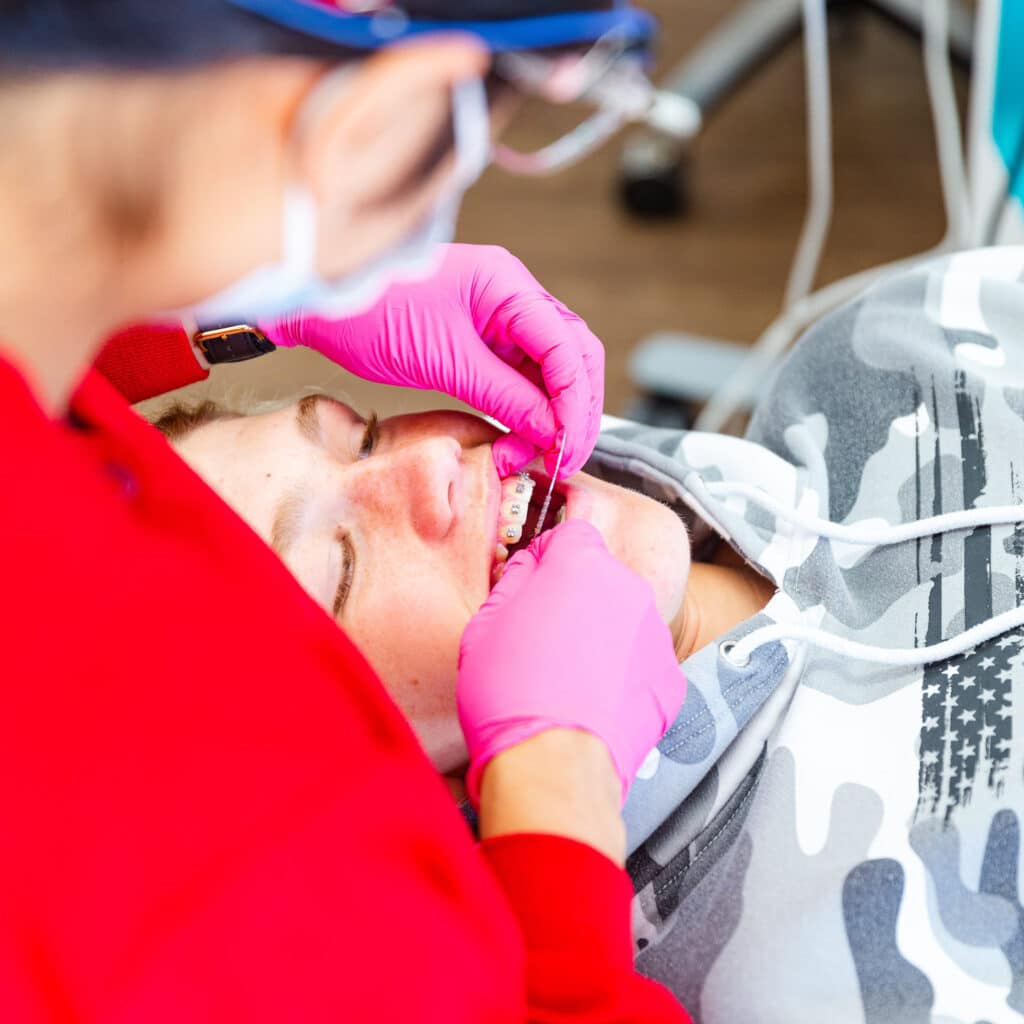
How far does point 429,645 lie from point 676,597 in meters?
0.25

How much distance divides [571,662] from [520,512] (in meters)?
0.26

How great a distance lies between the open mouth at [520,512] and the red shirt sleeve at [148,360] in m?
0.34

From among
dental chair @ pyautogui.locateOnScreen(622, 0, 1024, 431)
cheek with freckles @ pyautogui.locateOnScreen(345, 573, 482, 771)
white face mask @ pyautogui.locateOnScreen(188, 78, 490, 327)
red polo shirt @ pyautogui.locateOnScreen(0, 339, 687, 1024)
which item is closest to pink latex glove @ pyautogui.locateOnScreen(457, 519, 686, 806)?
cheek with freckles @ pyautogui.locateOnScreen(345, 573, 482, 771)

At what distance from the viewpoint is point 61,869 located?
53 centimetres

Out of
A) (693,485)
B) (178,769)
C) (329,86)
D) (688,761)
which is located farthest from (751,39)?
(178,769)

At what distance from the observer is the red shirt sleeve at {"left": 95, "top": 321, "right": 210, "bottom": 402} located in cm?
108

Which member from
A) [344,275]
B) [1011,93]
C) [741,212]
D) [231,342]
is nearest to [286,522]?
[231,342]

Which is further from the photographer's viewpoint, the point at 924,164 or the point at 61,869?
the point at 924,164

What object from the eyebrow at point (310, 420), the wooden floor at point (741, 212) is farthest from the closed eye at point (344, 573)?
the wooden floor at point (741, 212)

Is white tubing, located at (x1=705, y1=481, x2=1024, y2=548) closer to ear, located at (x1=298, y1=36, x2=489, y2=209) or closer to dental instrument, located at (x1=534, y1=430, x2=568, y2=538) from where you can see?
dental instrument, located at (x1=534, y1=430, x2=568, y2=538)

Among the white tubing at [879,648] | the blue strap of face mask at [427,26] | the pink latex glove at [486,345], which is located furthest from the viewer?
the pink latex glove at [486,345]

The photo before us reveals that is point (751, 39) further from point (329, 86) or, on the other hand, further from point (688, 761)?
point (329, 86)

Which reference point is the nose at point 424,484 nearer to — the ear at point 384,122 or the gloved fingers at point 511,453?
the gloved fingers at point 511,453

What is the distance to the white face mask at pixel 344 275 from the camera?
0.59 metres
